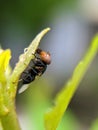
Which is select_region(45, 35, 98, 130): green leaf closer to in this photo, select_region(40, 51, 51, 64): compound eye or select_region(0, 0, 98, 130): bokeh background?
select_region(40, 51, 51, 64): compound eye

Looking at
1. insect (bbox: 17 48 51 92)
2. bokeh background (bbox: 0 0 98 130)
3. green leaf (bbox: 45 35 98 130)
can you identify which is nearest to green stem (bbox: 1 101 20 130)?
green leaf (bbox: 45 35 98 130)

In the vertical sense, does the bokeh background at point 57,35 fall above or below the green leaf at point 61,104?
above

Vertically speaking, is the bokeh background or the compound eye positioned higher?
the bokeh background

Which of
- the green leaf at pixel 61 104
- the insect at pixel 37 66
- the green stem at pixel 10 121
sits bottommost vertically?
the green leaf at pixel 61 104

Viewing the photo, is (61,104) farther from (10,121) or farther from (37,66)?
(37,66)

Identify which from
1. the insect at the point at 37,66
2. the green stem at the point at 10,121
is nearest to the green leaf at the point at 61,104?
the green stem at the point at 10,121

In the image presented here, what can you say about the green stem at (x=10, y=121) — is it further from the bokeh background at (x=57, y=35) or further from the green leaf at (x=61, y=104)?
the bokeh background at (x=57, y=35)

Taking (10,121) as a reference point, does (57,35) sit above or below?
above

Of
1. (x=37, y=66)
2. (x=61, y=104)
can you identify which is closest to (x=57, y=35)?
(x=37, y=66)
